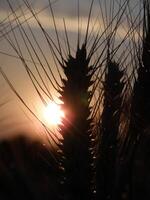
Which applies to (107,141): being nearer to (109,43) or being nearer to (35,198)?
(109,43)

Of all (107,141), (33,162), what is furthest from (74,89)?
(33,162)

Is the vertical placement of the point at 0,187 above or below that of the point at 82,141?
above

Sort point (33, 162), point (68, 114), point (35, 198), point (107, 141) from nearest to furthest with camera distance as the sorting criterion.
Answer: point (68, 114) → point (107, 141) → point (35, 198) → point (33, 162)

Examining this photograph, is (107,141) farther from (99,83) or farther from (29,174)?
(29,174)

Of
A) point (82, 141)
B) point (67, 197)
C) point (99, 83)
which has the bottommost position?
point (67, 197)

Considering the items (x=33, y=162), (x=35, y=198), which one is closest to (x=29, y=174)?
(x=33, y=162)

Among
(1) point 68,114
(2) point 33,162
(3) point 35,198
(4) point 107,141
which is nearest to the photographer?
(1) point 68,114

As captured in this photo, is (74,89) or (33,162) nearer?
(74,89)

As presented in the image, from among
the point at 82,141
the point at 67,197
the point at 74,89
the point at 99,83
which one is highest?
the point at 99,83

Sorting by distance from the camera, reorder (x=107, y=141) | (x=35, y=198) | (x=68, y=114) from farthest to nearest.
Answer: (x=35, y=198) → (x=107, y=141) → (x=68, y=114)
